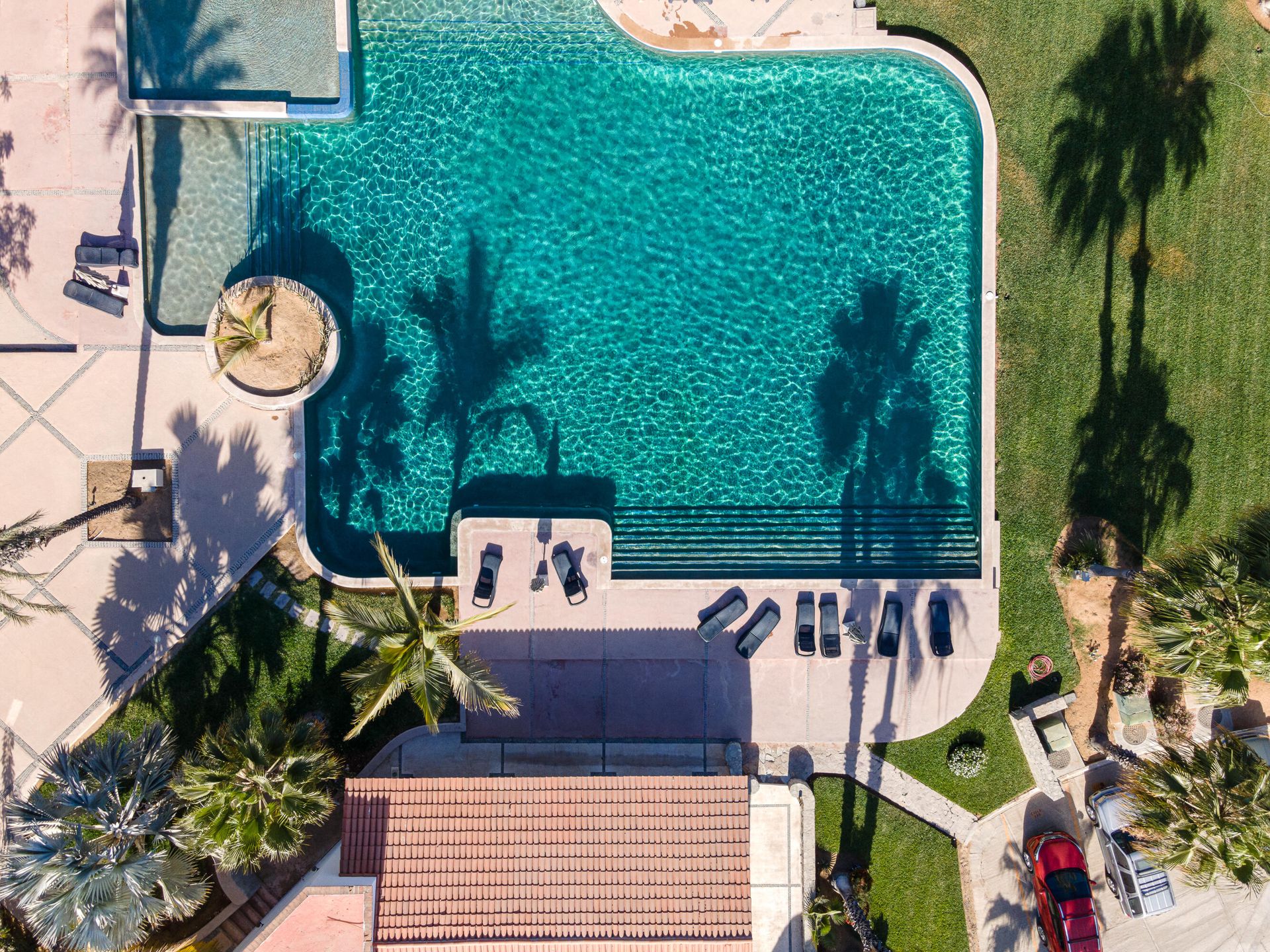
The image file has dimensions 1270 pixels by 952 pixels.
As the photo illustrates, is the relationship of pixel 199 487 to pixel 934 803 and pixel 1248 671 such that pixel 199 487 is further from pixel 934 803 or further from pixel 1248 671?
pixel 1248 671

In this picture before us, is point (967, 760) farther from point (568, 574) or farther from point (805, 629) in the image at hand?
point (568, 574)

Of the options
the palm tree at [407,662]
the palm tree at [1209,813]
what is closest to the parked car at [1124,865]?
the palm tree at [1209,813]

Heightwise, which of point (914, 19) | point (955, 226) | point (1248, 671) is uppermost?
point (914, 19)

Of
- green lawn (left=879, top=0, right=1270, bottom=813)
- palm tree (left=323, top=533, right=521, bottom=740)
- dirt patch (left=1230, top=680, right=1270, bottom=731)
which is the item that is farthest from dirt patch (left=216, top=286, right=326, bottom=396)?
dirt patch (left=1230, top=680, right=1270, bottom=731)

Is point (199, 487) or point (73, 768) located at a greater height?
point (199, 487)

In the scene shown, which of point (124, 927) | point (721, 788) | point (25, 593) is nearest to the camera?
point (124, 927)

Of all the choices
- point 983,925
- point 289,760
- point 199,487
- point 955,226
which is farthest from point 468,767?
point 955,226
